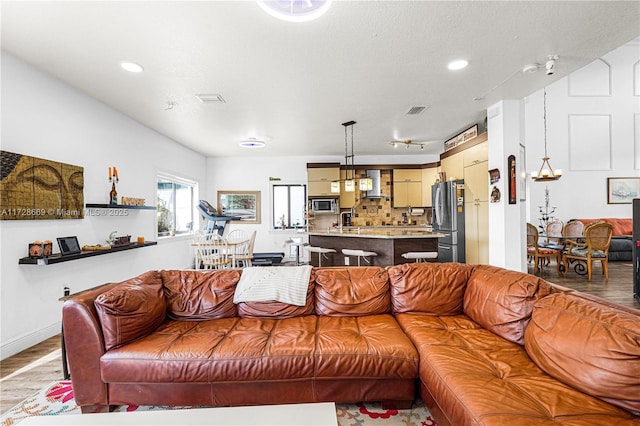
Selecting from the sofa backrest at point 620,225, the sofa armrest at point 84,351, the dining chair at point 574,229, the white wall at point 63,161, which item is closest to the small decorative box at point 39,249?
the white wall at point 63,161

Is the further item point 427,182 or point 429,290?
point 427,182

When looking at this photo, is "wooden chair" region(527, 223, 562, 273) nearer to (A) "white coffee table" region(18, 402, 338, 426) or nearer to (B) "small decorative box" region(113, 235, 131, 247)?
(A) "white coffee table" region(18, 402, 338, 426)

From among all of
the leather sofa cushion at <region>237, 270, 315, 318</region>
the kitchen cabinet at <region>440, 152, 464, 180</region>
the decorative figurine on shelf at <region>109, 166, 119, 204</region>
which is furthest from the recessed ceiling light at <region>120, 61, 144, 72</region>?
the kitchen cabinet at <region>440, 152, 464, 180</region>

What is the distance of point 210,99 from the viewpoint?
12.3ft

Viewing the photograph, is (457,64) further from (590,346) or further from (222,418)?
(222,418)

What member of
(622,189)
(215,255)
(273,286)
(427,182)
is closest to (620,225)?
(622,189)

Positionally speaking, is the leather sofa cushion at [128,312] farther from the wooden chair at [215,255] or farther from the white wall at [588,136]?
the white wall at [588,136]

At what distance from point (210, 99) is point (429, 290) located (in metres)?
3.41

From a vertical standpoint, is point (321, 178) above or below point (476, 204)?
above

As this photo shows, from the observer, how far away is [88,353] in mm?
1804

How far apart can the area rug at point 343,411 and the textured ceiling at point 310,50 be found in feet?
9.14

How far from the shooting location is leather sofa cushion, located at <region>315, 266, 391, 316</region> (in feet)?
7.86

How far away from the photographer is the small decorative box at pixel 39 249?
2.81m

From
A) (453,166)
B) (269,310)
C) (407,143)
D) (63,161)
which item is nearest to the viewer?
(269,310)
